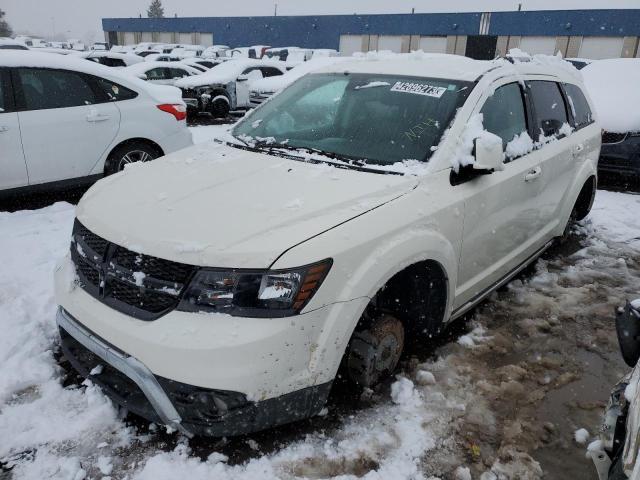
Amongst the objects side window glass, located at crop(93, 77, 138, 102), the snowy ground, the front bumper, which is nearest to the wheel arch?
side window glass, located at crop(93, 77, 138, 102)

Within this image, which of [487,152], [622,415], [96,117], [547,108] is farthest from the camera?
[96,117]

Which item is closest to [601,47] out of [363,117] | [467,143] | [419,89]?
[419,89]

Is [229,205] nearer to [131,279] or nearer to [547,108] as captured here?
[131,279]

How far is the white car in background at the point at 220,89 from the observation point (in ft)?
42.9

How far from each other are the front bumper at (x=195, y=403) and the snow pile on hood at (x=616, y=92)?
6274mm

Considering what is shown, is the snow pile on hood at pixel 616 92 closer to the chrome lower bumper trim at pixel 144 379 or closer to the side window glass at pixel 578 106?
the side window glass at pixel 578 106

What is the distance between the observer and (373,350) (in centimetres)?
267

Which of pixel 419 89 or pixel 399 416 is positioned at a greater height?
pixel 419 89

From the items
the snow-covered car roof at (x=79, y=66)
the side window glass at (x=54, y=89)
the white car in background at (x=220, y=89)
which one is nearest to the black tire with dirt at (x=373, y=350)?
the side window glass at (x=54, y=89)

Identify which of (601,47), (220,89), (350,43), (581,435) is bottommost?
(581,435)

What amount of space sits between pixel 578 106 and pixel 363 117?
262 cm

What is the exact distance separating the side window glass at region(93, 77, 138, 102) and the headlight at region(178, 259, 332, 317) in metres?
4.61

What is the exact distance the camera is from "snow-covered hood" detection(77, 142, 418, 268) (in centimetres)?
218

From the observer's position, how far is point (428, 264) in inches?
112
